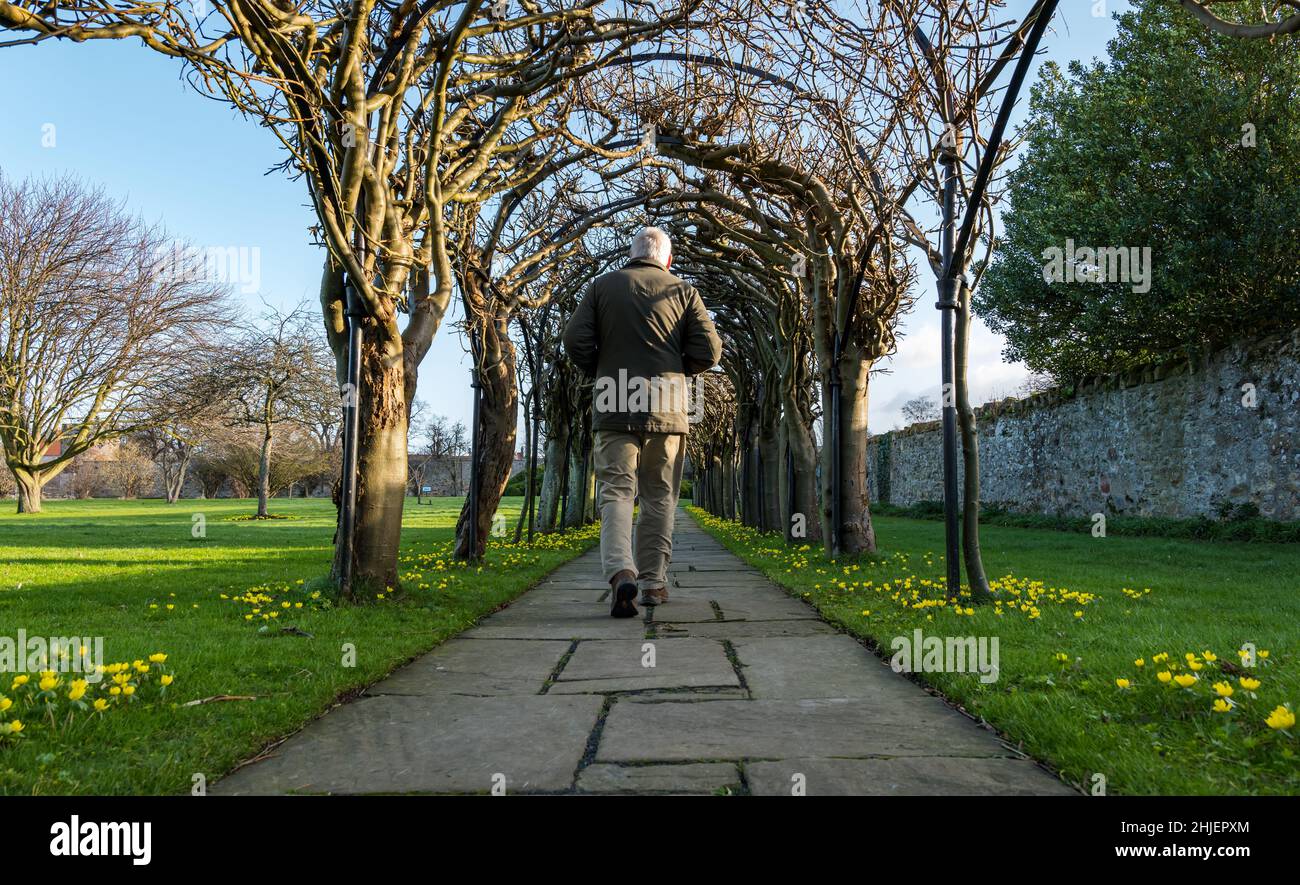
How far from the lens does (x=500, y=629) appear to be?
4.43 meters

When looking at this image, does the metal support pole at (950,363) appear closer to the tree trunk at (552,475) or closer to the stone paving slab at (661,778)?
the stone paving slab at (661,778)

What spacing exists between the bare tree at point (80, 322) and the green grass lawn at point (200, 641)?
14.1 meters

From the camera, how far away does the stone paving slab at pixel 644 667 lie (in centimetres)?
302

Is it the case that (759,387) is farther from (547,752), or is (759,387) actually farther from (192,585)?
(547,752)

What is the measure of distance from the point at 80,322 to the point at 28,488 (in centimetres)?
613

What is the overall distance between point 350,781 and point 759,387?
1435 centimetres

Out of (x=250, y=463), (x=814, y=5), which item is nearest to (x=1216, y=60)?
(x=814, y=5)

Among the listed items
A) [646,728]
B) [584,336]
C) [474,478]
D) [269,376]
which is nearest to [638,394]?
[584,336]

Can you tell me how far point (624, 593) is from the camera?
4.66 meters

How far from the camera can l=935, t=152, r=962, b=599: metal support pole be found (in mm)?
4859

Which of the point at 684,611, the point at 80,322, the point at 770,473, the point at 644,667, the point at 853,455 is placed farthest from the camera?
the point at 80,322

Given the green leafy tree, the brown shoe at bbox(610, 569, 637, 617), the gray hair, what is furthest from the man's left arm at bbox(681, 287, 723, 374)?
the green leafy tree

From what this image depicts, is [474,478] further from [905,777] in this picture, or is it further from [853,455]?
[905,777]

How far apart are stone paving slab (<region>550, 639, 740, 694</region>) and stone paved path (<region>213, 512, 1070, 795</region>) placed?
13 mm
